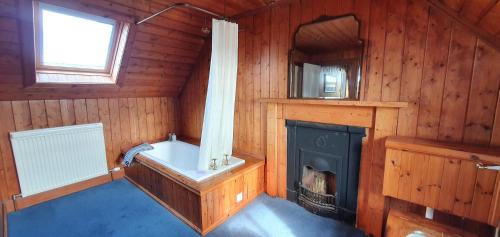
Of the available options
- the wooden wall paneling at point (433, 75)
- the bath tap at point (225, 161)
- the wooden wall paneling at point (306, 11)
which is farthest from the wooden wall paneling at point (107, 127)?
the wooden wall paneling at point (433, 75)

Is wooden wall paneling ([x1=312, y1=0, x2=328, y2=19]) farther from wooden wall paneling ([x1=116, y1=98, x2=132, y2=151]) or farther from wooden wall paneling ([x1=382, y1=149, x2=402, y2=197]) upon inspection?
wooden wall paneling ([x1=116, y1=98, x2=132, y2=151])

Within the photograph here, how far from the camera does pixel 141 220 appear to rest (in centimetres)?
216

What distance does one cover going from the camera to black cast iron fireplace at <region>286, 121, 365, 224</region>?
6.64ft

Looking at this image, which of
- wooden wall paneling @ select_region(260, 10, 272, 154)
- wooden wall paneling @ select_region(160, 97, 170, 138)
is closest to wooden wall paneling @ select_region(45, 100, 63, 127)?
wooden wall paneling @ select_region(160, 97, 170, 138)

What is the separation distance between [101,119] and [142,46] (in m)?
1.21

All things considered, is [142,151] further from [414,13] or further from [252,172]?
[414,13]

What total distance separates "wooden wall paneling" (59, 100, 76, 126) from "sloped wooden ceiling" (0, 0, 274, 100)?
0.32 ft

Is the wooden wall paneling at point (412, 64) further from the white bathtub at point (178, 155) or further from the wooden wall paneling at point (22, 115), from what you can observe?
the wooden wall paneling at point (22, 115)

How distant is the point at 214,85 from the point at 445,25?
1866mm

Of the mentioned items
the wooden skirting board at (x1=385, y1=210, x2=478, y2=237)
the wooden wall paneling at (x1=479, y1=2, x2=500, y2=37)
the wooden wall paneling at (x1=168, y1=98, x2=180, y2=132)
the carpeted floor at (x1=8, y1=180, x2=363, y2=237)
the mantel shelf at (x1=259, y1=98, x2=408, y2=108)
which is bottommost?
the carpeted floor at (x1=8, y1=180, x2=363, y2=237)

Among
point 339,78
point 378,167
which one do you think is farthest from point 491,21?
point 378,167

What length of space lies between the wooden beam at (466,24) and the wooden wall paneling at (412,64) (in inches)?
2.5

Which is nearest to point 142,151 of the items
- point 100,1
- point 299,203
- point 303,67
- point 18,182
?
point 18,182

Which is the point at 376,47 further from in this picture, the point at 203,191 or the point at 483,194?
the point at 203,191
